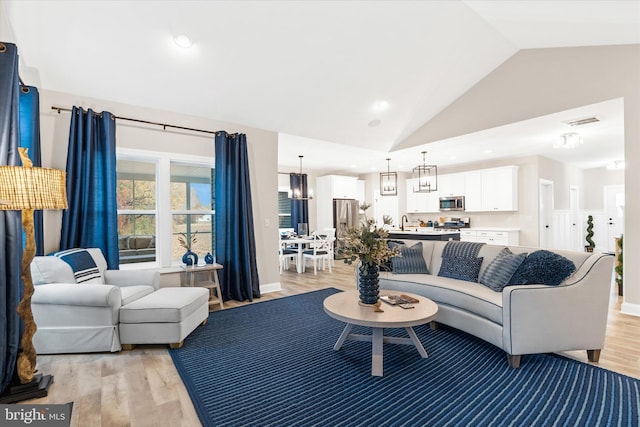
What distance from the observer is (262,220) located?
198 inches

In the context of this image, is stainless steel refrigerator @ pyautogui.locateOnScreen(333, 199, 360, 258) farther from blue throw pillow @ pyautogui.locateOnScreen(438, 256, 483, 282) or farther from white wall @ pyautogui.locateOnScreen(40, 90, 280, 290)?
blue throw pillow @ pyautogui.locateOnScreen(438, 256, 483, 282)

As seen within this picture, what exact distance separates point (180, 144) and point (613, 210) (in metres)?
11.2

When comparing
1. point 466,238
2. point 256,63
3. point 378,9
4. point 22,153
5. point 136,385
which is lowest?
point 136,385

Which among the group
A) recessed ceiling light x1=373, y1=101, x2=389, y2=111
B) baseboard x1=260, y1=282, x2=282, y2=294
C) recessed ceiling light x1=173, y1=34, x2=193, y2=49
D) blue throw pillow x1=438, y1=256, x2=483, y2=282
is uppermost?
recessed ceiling light x1=173, y1=34, x2=193, y2=49

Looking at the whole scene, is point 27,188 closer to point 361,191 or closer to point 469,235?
point 469,235

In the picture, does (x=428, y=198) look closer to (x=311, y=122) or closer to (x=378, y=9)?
(x=311, y=122)

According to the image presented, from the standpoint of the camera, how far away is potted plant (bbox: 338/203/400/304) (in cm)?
264

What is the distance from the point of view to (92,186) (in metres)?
3.54

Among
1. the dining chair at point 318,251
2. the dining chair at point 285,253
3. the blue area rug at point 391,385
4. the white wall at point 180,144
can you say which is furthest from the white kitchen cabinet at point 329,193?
the blue area rug at point 391,385

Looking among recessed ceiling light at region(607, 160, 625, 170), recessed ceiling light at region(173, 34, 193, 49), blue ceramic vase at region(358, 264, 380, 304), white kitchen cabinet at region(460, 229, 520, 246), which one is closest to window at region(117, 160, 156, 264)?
recessed ceiling light at region(173, 34, 193, 49)

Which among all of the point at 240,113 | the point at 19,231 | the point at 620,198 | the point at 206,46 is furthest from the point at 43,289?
the point at 620,198

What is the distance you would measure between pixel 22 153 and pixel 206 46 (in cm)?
194

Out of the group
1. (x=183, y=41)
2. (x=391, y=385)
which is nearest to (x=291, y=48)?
(x=183, y=41)

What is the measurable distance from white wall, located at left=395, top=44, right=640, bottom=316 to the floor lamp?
5373mm
